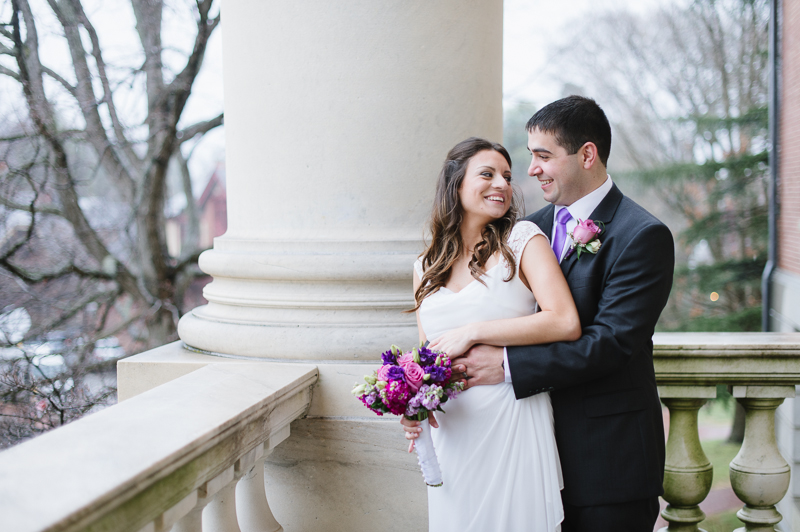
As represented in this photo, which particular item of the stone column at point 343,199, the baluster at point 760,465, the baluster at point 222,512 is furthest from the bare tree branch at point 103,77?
the baluster at point 760,465

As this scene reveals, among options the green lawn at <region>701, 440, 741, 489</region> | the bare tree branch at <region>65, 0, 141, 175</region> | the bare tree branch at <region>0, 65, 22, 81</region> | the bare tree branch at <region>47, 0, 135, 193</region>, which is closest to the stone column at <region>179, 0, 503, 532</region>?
the bare tree branch at <region>0, 65, 22, 81</region>

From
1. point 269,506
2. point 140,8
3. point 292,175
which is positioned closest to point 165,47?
point 140,8

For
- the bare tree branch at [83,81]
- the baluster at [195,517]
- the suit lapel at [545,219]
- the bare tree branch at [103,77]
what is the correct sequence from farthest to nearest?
1. the bare tree branch at [103,77]
2. the bare tree branch at [83,81]
3. the suit lapel at [545,219]
4. the baluster at [195,517]

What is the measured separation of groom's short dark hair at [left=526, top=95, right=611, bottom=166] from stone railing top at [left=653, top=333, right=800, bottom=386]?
3.70 ft

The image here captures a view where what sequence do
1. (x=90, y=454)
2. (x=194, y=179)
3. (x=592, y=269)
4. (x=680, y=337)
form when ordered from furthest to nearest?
(x=194, y=179)
(x=680, y=337)
(x=592, y=269)
(x=90, y=454)

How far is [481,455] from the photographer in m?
2.78

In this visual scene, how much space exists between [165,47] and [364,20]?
792cm

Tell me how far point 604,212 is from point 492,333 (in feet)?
2.29

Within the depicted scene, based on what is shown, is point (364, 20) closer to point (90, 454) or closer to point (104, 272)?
point (90, 454)

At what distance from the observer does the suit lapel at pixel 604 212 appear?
2807 millimetres

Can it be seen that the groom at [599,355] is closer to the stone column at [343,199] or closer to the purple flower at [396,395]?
the purple flower at [396,395]

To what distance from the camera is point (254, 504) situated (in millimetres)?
3078

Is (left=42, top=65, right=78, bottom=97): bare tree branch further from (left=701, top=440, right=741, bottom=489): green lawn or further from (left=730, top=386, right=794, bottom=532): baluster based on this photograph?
(left=701, top=440, right=741, bottom=489): green lawn

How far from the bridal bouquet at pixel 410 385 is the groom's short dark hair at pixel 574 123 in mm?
1059
